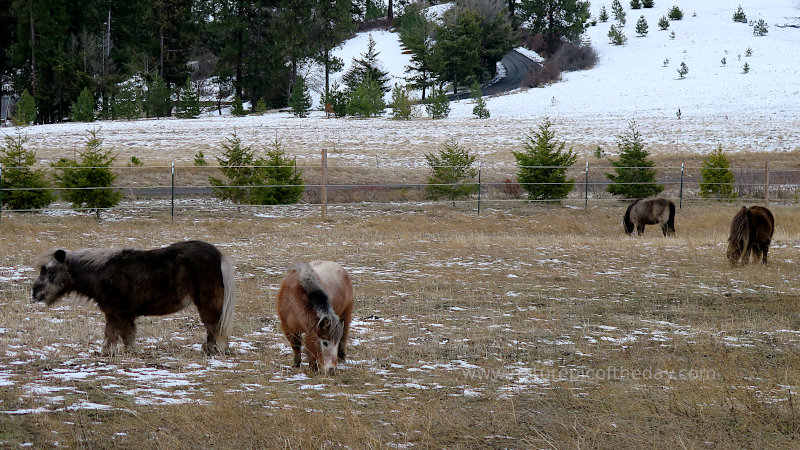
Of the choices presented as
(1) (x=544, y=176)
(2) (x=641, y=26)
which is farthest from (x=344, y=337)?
(2) (x=641, y=26)

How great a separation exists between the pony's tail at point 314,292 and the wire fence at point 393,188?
13.5 meters

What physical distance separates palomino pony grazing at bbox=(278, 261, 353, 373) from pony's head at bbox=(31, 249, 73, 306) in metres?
2.20

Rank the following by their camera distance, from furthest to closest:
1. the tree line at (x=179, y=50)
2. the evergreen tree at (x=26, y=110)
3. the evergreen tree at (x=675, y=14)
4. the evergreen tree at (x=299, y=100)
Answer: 1. the evergreen tree at (x=675, y=14)
2. the tree line at (x=179, y=50)
3. the evergreen tree at (x=299, y=100)
4. the evergreen tree at (x=26, y=110)

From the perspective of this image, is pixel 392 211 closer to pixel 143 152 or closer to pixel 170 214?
pixel 170 214

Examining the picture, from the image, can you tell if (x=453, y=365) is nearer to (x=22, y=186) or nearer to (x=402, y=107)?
(x=22, y=186)

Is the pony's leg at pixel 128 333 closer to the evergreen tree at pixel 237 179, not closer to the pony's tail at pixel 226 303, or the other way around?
the pony's tail at pixel 226 303

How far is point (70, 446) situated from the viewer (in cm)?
418

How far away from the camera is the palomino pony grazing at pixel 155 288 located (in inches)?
262

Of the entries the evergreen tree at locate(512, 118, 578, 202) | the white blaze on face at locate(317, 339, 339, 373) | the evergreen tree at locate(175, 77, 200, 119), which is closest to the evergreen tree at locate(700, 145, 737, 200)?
the evergreen tree at locate(512, 118, 578, 202)

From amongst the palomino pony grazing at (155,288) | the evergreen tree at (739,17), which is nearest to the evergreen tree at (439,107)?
the palomino pony grazing at (155,288)

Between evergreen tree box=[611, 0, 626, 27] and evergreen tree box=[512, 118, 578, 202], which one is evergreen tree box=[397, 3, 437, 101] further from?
evergreen tree box=[512, 118, 578, 202]

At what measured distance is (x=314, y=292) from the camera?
5.91 meters

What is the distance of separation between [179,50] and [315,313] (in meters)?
62.5

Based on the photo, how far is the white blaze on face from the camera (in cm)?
584
